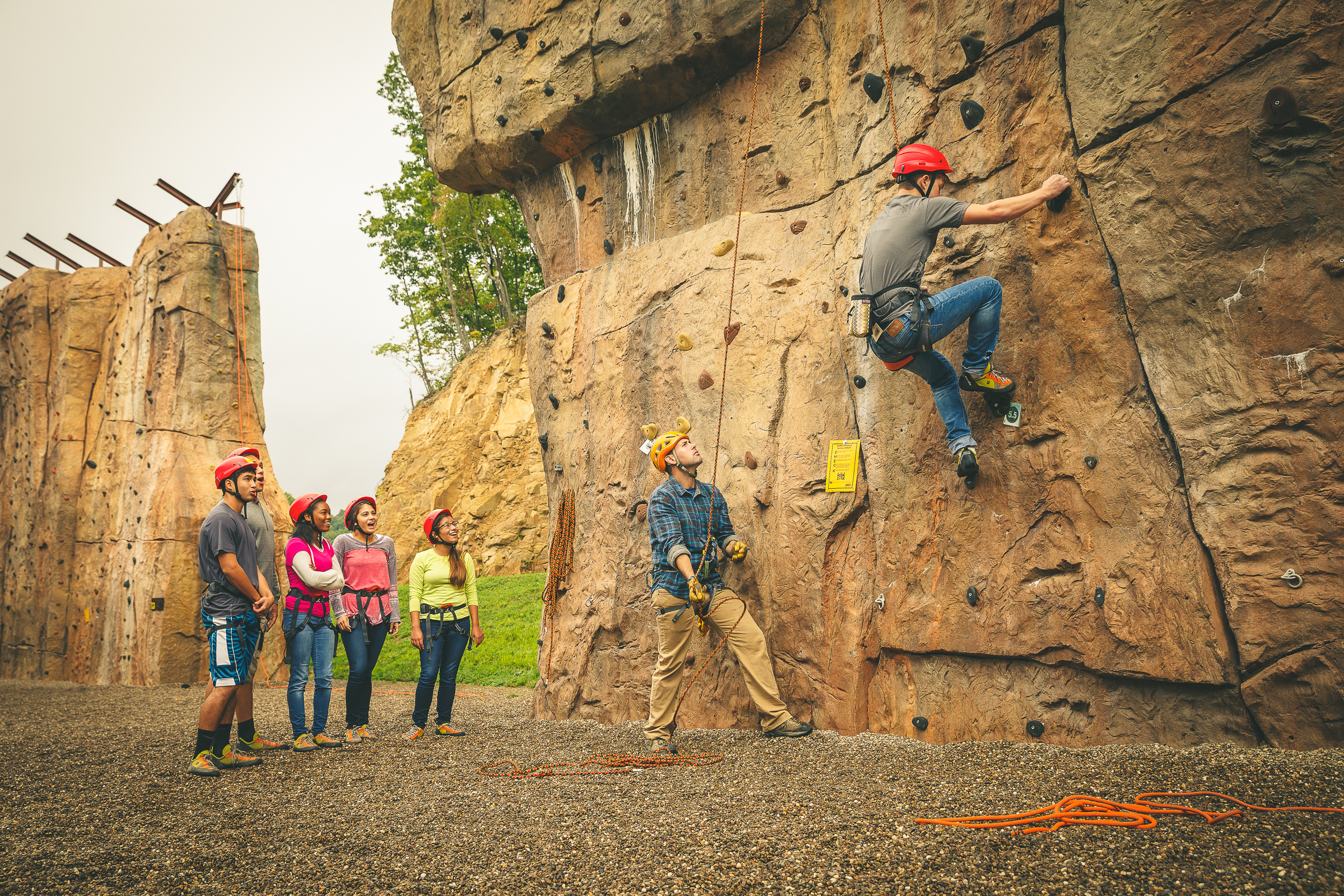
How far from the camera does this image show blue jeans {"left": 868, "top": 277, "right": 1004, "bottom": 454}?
4.19m

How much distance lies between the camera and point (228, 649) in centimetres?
473

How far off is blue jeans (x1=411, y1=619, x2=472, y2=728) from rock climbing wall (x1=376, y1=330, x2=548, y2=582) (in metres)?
12.4

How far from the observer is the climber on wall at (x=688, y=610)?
4941mm

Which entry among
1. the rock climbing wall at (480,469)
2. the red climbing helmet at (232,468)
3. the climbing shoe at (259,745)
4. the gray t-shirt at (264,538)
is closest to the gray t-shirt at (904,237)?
the red climbing helmet at (232,468)

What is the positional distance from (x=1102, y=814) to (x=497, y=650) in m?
9.96

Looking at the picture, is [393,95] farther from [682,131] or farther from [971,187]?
[971,187]

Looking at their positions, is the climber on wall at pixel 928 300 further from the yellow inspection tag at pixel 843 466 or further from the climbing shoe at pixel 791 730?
the climbing shoe at pixel 791 730

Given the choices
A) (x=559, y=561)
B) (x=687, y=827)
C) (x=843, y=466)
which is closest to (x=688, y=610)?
(x=843, y=466)

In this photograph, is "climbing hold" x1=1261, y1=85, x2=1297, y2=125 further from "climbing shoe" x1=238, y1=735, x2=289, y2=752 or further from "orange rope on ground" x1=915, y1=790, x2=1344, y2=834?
"climbing shoe" x1=238, y1=735, x2=289, y2=752

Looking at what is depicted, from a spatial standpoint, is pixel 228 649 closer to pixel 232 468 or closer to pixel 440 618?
pixel 232 468

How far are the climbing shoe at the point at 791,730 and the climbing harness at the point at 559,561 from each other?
248cm

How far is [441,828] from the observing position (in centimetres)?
352

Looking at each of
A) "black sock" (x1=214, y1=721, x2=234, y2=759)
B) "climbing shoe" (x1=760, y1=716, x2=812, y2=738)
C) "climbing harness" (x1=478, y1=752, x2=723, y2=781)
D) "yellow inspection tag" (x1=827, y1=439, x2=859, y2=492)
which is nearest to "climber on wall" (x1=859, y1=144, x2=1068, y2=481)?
"yellow inspection tag" (x1=827, y1=439, x2=859, y2=492)

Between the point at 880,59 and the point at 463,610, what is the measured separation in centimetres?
509
